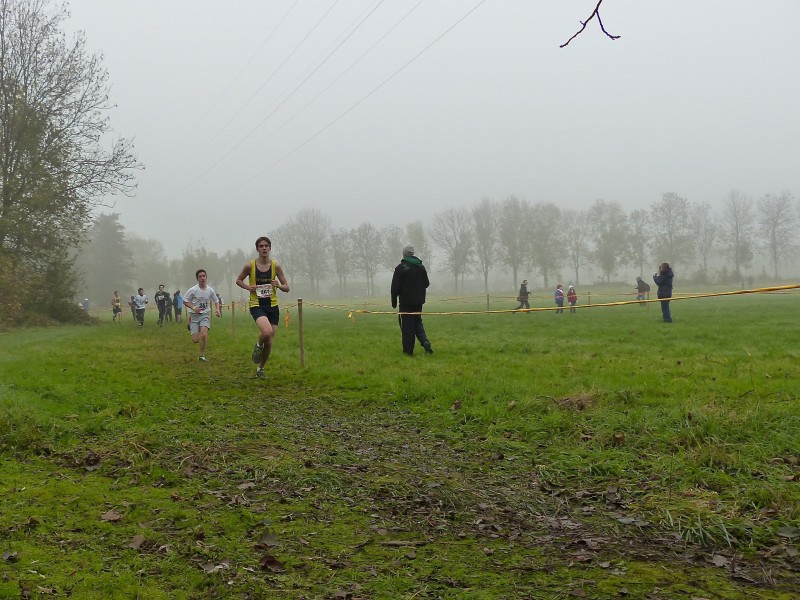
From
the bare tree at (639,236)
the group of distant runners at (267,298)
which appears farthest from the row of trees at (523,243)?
the group of distant runners at (267,298)

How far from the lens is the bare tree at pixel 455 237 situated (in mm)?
86125

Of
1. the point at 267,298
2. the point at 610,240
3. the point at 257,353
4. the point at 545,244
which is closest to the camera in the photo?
the point at 267,298

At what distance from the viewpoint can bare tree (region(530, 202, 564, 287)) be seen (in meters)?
80.9

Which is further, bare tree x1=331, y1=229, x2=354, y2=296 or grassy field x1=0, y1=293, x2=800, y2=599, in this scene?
bare tree x1=331, y1=229, x2=354, y2=296

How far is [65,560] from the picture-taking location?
10.3ft

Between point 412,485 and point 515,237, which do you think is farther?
point 515,237

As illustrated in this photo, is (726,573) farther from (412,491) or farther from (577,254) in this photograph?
(577,254)

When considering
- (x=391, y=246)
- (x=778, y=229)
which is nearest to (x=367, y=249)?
(x=391, y=246)

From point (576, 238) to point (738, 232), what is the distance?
20.2 meters

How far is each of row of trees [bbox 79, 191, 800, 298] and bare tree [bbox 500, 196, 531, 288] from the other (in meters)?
0.13

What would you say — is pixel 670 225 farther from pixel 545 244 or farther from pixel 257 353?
pixel 257 353

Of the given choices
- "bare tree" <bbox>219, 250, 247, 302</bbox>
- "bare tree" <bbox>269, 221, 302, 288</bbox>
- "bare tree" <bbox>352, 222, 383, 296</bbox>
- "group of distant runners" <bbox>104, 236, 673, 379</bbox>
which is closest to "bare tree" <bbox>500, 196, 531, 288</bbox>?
"bare tree" <bbox>352, 222, 383, 296</bbox>

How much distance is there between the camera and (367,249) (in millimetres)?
90750

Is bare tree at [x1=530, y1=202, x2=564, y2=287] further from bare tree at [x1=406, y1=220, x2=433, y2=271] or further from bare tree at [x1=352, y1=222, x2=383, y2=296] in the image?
bare tree at [x1=352, y1=222, x2=383, y2=296]
